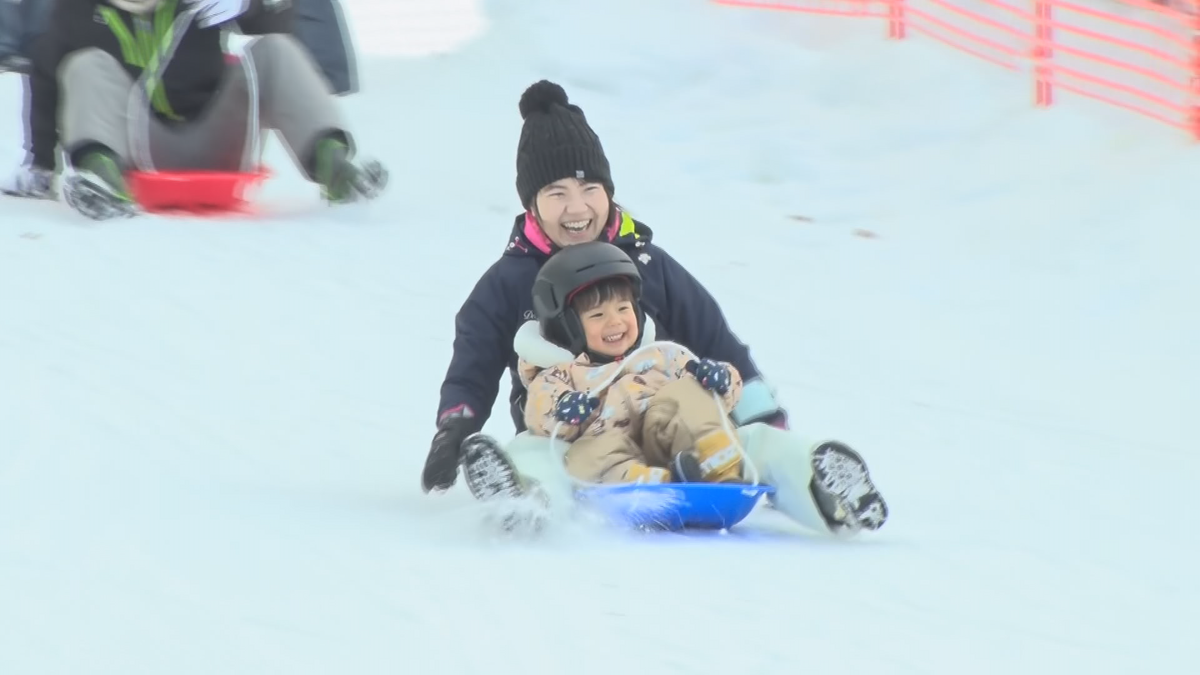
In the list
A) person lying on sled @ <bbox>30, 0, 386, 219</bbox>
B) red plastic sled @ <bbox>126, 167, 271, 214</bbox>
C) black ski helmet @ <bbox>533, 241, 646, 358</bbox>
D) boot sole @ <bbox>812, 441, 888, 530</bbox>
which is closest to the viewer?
boot sole @ <bbox>812, 441, 888, 530</bbox>

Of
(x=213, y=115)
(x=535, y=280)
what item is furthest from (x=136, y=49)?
(x=535, y=280)

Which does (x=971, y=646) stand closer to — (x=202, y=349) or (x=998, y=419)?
(x=998, y=419)

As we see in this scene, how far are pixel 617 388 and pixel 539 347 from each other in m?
0.17

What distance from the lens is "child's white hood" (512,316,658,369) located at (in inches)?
136

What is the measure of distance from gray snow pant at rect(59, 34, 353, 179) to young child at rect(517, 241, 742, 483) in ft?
10.2

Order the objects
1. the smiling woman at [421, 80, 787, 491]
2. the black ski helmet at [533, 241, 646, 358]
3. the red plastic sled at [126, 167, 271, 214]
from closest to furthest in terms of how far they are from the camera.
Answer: the black ski helmet at [533, 241, 646, 358] → the smiling woman at [421, 80, 787, 491] → the red plastic sled at [126, 167, 271, 214]

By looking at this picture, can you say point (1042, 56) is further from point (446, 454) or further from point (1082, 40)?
point (446, 454)

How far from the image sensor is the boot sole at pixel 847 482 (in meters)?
3.26

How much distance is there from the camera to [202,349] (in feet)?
16.0

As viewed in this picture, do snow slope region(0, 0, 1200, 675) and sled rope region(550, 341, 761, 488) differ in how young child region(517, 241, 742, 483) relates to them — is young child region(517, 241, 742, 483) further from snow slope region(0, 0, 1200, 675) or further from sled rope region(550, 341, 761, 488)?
snow slope region(0, 0, 1200, 675)

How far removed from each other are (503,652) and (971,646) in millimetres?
664

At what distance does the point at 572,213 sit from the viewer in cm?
361

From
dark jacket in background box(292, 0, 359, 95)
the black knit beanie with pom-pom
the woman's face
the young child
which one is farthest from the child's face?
dark jacket in background box(292, 0, 359, 95)

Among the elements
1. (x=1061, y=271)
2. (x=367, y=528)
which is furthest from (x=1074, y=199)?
(x=367, y=528)
